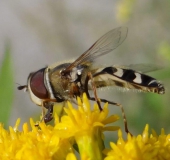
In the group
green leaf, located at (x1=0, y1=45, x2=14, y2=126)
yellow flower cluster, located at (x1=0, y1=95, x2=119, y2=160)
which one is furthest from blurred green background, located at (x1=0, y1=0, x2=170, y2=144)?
yellow flower cluster, located at (x1=0, y1=95, x2=119, y2=160)

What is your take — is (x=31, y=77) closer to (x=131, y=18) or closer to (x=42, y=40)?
(x=131, y=18)

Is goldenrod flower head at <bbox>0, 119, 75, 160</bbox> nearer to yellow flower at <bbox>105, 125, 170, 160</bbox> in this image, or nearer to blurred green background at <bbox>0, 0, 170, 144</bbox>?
yellow flower at <bbox>105, 125, 170, 160</bbox>

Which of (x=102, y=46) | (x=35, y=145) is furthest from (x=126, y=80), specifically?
(x=35, y=145)

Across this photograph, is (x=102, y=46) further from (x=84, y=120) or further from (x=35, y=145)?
(x=35, y=145)

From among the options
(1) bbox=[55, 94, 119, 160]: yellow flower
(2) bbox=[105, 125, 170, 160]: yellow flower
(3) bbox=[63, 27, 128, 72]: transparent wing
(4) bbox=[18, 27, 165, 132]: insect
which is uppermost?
(3) bbox=[63, 27, 128, 72]: transparent wing

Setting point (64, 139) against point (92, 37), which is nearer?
point (64, 139)

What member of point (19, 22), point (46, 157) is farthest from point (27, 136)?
point (19, 22)

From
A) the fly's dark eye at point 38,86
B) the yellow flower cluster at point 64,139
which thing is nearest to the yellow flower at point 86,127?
the yellow flower cluster at point 64,139
